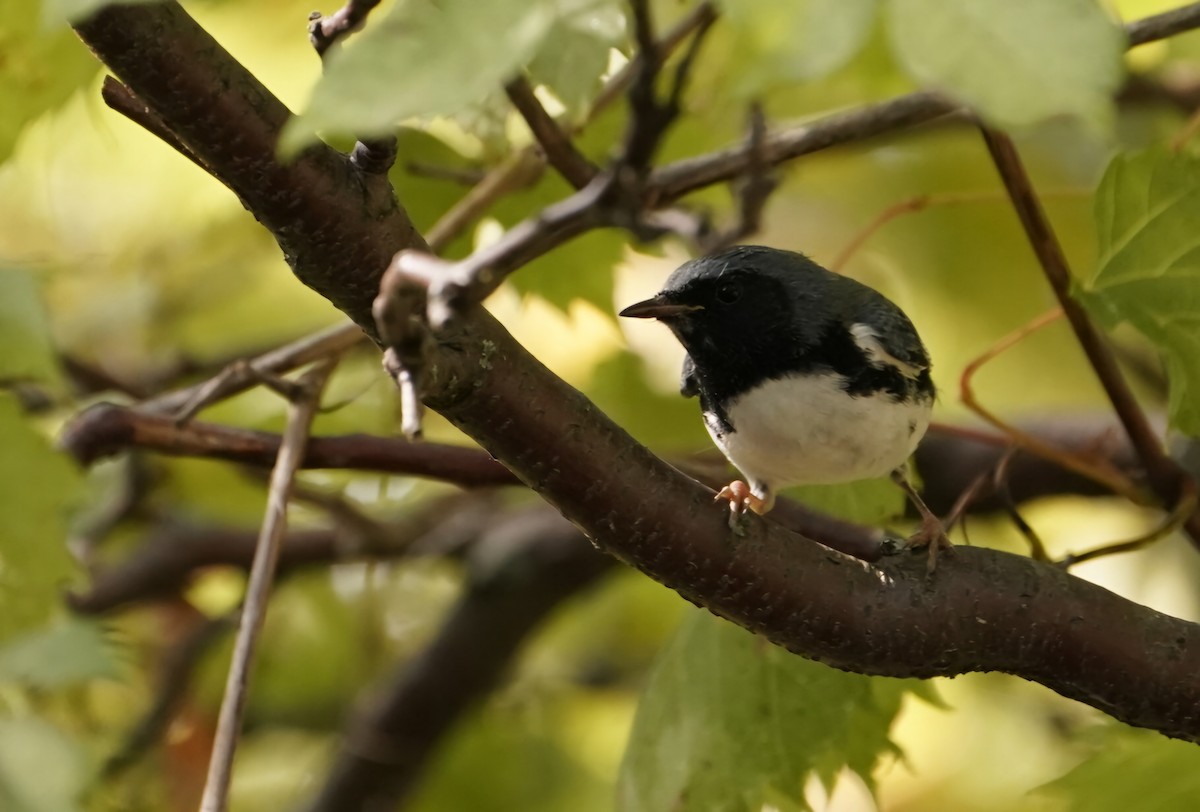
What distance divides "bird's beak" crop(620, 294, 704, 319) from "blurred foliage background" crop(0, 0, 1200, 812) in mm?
166

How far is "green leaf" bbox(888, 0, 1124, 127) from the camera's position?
1.81 feet

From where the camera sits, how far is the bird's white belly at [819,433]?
1.23m

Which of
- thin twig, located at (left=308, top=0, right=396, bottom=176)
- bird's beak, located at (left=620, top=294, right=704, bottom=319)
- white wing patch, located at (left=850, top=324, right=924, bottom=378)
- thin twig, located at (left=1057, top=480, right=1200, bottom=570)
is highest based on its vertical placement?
bird's beak, located at (left=620, top=294, right=704, bottom=319)

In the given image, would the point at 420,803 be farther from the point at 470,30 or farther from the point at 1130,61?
the point at 470,30

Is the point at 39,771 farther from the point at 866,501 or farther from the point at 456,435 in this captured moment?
the point at 456,435

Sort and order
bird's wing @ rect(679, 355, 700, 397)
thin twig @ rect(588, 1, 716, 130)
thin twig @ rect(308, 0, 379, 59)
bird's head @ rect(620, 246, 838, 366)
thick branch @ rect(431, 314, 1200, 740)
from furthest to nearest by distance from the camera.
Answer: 1. bird's wing @ rect(679, 355, 700, 397)
2. bird's head @ rect(620, 246, 838, 366)
3. thin twig @ rect(588, 1, 716, 130)
4. thick branch @ rect(431, 314, 1200, 740)
5. thin twig @ rect(308, 0, 379, 59)

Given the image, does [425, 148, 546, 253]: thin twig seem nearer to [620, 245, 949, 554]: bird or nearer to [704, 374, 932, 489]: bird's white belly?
[620, 245, 949, 554]: bird

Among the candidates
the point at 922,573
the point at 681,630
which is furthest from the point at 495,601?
the point at 922,573

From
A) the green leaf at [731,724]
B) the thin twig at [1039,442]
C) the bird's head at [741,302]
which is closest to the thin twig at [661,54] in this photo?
the bird's head at [741,302]

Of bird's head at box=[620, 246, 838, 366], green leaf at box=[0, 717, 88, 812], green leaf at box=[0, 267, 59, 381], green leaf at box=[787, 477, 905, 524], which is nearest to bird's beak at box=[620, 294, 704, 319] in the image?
bird's head at box=[620, 246, 838, 366]

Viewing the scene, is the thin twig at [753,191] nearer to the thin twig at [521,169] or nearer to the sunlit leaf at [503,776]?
the thin twig at [521,169]

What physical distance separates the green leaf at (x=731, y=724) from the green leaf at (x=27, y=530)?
1.82ft

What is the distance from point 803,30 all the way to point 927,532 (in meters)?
0.66

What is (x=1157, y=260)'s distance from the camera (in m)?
1.08
